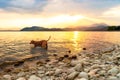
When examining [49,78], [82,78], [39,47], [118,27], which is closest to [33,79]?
[49,78]

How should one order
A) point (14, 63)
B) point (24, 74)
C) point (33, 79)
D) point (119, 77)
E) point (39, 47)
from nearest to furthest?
1. point (119, 77)
2. point (33, 79)
3. point (24, 74)
4. point (14, 63)
5. point (39, 47)

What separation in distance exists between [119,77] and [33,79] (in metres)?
4.27

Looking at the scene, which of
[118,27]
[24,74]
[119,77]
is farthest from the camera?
[118,27]

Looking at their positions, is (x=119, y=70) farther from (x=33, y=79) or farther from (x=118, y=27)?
(x=118, y=27)

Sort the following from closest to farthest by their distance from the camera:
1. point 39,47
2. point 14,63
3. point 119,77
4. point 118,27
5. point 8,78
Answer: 1. point 119,77
2. point 8,78
3. point 14,63
4. point 39,47
5. point 118,27

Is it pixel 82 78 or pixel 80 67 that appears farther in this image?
pixel 80 67

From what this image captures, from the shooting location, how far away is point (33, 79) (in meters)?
9.45

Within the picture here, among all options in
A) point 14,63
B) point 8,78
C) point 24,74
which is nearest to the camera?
point 8,78

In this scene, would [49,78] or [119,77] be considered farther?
[49,78]

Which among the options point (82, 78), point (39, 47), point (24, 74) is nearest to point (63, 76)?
point (82, 78)

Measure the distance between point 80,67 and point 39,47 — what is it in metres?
14.3

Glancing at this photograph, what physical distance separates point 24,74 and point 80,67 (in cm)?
341

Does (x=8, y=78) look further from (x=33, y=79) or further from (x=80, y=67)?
(x=80, y=67)

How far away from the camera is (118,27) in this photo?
176250 mm
